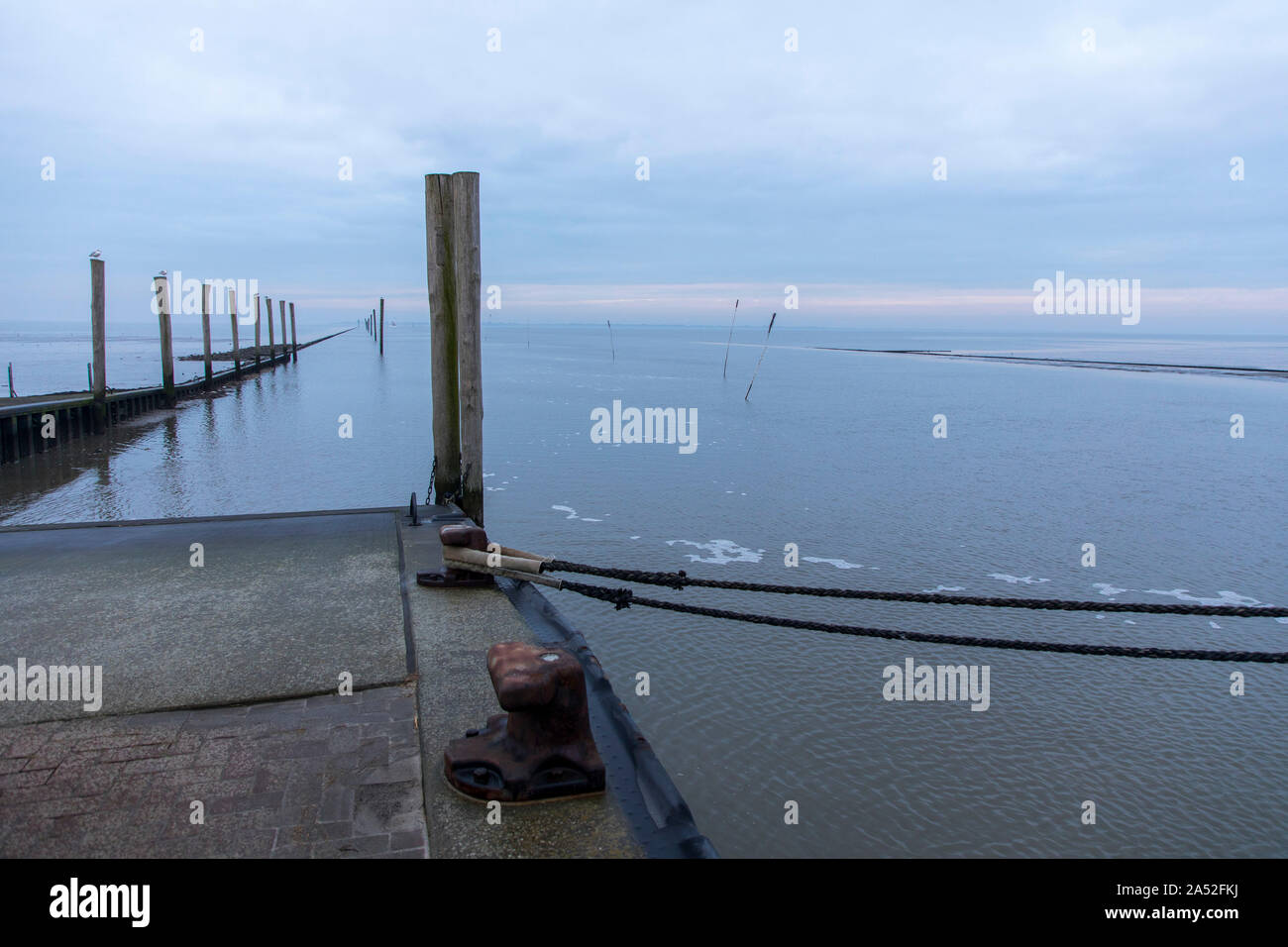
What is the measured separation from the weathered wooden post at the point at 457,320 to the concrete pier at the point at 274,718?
2.36m

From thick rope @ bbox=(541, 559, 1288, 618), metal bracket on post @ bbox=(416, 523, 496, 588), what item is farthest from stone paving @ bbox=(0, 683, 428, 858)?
metal bracket on post @ bbox=(416, 523, 496, 588)

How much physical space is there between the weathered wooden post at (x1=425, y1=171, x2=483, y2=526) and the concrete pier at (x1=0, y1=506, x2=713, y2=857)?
2.36 meters

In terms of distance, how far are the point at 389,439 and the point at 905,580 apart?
20484 millimetres

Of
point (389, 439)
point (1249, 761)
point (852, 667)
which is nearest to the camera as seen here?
point (1249, 761)

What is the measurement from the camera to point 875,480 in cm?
2073

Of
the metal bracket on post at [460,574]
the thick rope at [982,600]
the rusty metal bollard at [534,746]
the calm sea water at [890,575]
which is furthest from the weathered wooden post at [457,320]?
the rusty metal bollard at [534,746]

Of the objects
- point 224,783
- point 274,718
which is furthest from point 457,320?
point 224,783

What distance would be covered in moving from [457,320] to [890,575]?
7354 mm

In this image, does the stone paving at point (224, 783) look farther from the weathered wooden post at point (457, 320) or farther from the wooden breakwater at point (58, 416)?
the wooden breakwater at point (58, 416)

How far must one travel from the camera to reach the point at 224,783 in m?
3.99

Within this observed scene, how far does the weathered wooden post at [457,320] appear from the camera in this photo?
966 cm

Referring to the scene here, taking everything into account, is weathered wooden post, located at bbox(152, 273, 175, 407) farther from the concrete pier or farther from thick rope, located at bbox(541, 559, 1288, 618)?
thick rope, located at bbox(541, 559, 1288, 618)

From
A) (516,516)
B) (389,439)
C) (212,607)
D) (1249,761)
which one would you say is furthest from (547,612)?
(389,439)
